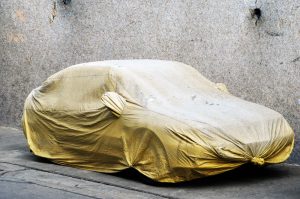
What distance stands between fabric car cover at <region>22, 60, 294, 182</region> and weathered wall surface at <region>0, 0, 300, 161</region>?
0.97 meters

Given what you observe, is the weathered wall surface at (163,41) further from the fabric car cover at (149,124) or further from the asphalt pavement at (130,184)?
the asphalt pavement at (130,184)

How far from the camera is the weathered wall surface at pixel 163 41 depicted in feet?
31.9

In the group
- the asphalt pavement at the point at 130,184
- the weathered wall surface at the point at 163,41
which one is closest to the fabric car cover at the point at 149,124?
the asphalt pavement at the point at 130,184

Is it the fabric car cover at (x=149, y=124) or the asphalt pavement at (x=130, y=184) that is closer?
the asphalt pavement at (x=130, y=184)

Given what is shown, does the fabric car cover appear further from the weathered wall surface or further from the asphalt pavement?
the weathered wall surface

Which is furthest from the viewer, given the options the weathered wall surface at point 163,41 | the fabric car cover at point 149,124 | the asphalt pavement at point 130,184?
the weathered wall surface at point 163,41

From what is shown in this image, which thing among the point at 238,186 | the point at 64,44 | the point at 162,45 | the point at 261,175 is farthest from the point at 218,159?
the point at 64,44

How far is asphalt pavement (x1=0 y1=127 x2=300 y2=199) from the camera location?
7.59 metres

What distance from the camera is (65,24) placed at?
500 inches

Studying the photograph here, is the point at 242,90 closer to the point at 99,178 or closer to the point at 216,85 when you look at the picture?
the point at 216,85

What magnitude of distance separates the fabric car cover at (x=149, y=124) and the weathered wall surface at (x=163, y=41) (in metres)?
0.97

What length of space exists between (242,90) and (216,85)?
78 cm

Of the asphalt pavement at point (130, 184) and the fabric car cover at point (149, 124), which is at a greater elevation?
the fabric car cover at point (149, 124)

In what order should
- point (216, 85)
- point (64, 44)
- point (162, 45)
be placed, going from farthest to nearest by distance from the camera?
point (64, 44) → point (162, 45) → point (216, 85)
